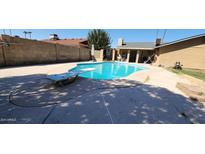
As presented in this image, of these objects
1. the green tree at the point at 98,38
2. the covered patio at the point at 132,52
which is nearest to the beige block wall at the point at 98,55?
the covered patio at the point at 132,52

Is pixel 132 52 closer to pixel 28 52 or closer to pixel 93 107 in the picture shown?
pixel 28 52

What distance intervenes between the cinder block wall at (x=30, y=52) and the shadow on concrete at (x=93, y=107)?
6781 mm

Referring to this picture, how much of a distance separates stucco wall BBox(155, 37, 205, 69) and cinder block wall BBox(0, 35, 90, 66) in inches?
597

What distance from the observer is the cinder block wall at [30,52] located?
370 inches

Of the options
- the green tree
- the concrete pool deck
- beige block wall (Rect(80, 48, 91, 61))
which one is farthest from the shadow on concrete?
the green tree

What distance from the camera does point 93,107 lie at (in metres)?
3.35

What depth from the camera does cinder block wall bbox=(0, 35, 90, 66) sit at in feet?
30.9

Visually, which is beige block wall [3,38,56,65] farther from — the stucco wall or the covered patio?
the stucco wall
